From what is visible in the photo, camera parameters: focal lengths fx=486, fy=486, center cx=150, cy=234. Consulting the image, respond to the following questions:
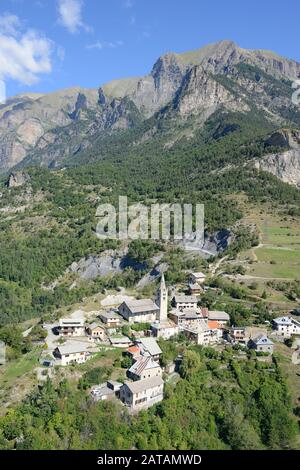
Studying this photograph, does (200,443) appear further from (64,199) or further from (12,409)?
(64,199)

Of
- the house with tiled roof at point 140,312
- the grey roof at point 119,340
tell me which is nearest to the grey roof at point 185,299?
the house with tiled roof at point 140,312

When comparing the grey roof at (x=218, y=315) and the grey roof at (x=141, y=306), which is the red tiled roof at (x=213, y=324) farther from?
the grey roof at (x=141, y=306)

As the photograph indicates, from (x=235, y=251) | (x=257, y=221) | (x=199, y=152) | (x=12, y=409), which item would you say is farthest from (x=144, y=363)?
(x=199, y=152)

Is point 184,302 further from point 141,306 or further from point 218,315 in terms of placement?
point 141,306

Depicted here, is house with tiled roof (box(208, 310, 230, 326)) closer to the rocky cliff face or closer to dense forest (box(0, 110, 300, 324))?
dense forest (box(0, 110, 300, 324))

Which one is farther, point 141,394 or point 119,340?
point 119,340
